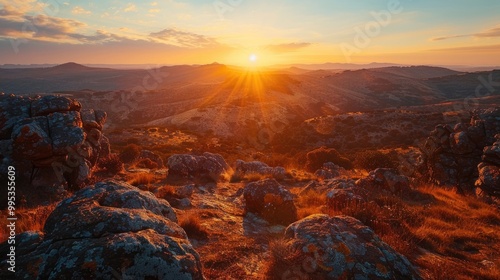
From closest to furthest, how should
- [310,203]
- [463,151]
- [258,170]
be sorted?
[310,203] → [463,151] → [258,170]

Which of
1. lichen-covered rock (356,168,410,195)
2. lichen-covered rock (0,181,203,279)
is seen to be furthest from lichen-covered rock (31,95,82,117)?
lichen-covered rock (356,168,410,195)

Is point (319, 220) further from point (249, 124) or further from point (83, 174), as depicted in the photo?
point (249, 124)

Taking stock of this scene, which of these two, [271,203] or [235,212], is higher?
[271,203]

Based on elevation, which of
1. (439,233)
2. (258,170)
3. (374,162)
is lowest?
(374,162)

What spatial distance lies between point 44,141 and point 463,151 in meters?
25.0

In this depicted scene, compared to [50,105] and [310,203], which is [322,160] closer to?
[310,203]

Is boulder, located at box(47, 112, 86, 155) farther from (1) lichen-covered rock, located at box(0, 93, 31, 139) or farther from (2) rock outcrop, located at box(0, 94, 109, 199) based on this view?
(1) lichen-covered rock, located at box(0, 93, 31, 139)

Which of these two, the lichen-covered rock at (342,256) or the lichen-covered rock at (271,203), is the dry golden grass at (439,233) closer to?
the lichen-covered rock at (271,203)

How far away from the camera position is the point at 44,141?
11.5m

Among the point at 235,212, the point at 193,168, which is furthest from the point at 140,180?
the point at 235,212

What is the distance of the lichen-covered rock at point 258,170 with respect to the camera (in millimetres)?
20266

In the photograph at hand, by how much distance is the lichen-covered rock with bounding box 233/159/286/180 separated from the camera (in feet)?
66.5

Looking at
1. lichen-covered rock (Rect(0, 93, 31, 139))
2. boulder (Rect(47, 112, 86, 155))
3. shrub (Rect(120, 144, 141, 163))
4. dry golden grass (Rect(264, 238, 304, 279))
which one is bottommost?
shrub (Rect(120, 144, 141, 163))

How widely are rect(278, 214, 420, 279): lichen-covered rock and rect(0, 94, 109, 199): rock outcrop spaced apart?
10.9m
